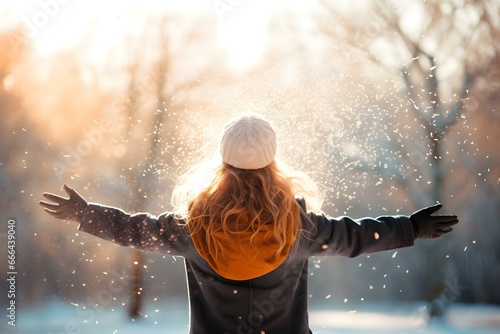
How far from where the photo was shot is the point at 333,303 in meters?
4.30

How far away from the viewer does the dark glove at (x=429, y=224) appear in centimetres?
152

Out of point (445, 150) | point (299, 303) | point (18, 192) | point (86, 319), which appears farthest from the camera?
point (445, 150)

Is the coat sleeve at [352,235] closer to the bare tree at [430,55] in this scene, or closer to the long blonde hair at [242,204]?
the long blonde hair at [242,204]

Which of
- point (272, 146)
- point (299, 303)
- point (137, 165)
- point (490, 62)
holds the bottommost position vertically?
point (299, 303)

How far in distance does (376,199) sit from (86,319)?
6.59 feet

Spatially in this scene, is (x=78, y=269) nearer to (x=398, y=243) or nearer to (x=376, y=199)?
(x=376, y=199)

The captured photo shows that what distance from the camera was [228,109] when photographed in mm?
3725

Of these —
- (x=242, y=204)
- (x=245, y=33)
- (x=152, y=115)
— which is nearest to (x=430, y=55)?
(x=245, y=33)

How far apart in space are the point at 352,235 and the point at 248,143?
32cm

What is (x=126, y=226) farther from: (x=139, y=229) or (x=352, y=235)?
(x=352, y=235)

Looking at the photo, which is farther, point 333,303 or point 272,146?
point 333,303

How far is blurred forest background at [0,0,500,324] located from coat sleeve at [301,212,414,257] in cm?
219

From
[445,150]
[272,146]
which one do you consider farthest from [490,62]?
[272,146]

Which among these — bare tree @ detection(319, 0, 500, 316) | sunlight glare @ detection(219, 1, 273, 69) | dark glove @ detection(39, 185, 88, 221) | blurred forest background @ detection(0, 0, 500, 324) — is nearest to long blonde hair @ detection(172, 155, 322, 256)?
dark glove @ detection(39, 185, 88, 221)
